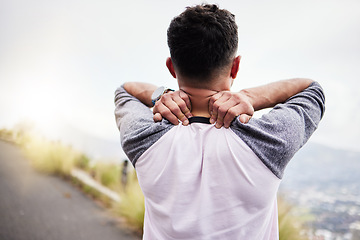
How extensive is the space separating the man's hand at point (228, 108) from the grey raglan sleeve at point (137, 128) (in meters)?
0.20

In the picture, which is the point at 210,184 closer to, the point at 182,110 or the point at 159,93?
the point at 182,110

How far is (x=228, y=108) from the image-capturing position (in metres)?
0.96

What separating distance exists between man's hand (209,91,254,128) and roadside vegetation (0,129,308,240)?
10.1 feet

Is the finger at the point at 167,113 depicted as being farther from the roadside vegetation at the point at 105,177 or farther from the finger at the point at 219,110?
the roadside vegetation at the point at 105,177

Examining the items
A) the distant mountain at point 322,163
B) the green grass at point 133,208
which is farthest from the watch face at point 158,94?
the distant mountain at point 322,163

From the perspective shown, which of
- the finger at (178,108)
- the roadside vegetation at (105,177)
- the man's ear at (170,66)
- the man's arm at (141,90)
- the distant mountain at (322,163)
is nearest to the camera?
the finger at (178,108)

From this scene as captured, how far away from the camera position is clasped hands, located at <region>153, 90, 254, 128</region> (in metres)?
0.96

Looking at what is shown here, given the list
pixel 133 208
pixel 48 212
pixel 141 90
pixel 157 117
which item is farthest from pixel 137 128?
pixel 48 212

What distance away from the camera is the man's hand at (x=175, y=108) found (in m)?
1.05

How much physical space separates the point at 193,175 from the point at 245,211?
239 millimetres

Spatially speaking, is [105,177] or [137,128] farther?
[105,177]

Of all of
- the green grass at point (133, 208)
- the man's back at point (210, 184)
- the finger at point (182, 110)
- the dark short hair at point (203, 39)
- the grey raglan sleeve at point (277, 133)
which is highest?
the dark short hair at point (203, 39)

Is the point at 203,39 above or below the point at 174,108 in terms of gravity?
above

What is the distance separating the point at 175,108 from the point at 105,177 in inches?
223
